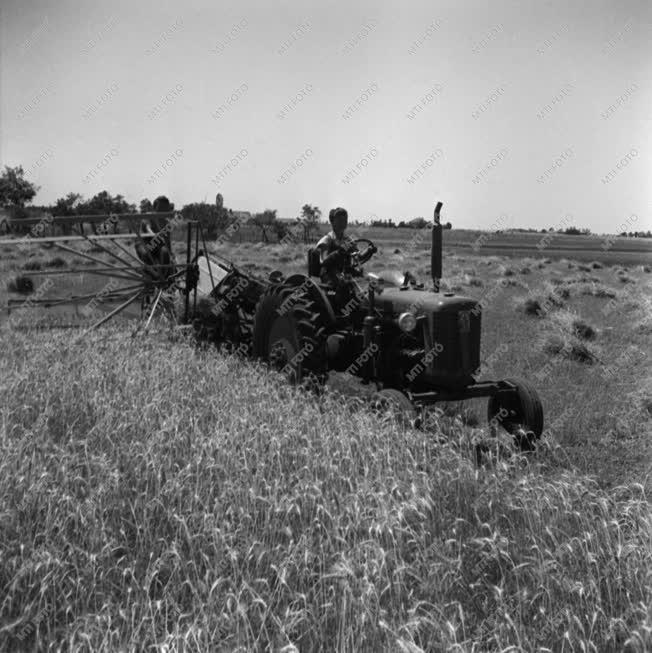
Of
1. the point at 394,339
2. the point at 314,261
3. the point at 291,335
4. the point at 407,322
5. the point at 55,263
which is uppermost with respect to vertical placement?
the point at 314,261

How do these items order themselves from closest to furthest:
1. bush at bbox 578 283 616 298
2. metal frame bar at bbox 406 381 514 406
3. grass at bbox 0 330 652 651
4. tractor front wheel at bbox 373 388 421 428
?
grass at bbox 0 330 652 651
tractor front wheel at bbox 373 388 421 428
metal frame bar at bbox 406 381 514 406
bush at bbox 578 283 616 298

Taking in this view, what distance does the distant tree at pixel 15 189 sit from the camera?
69.7 metres

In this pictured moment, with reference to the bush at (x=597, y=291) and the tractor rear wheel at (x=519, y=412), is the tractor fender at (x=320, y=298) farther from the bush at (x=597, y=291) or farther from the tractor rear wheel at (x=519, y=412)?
the bush at (x=597, y=291)

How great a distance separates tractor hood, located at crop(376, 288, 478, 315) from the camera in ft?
20.1

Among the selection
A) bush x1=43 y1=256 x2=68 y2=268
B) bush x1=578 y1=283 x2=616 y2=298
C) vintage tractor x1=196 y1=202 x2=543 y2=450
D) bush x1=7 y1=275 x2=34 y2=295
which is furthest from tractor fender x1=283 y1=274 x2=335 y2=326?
bush x1=43 y1=256 x2=68 y2=268

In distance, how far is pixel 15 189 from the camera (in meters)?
70.5

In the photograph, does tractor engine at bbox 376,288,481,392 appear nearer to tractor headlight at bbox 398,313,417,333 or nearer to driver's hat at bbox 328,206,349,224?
tractor headlight at bbox 398,313,417,333

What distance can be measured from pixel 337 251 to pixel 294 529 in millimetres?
3901

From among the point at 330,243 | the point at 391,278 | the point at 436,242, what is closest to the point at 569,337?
the point at 391,278

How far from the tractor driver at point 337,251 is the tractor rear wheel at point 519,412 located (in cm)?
209

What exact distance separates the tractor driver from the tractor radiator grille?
142 centimetres

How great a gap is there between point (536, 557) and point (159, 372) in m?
4.98

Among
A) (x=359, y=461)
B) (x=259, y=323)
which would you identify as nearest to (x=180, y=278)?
(x=259, y=323)

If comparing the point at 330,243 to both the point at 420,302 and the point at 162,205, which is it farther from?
the point at 162,205
